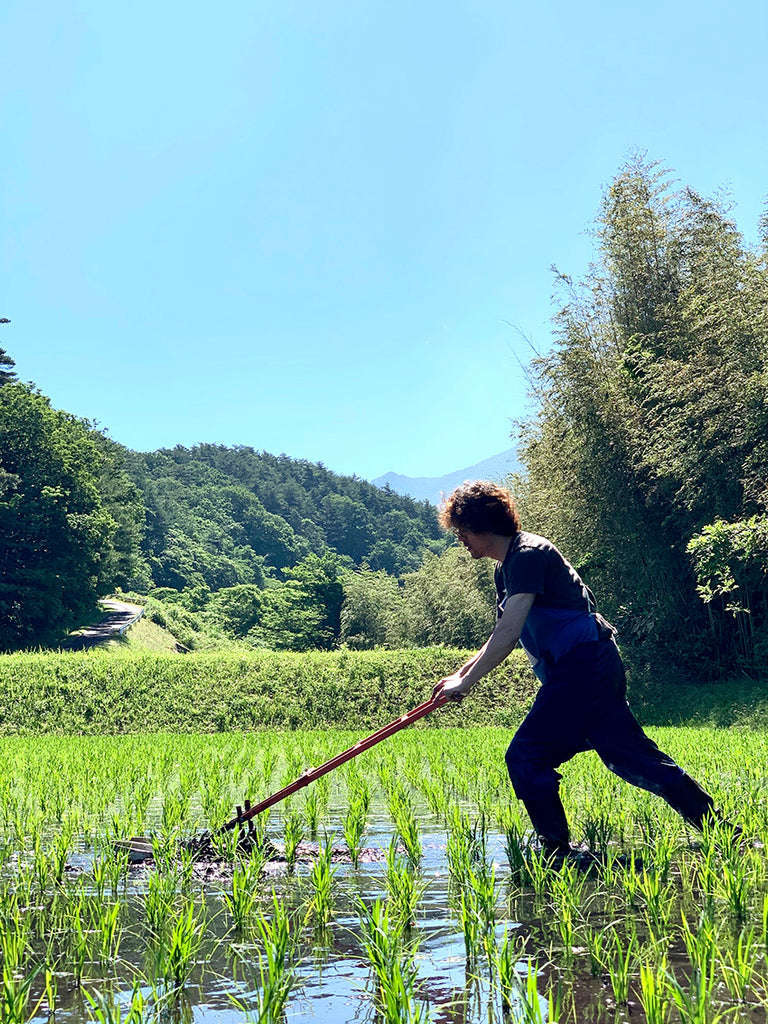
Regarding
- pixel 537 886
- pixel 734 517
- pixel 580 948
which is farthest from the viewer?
pixel 734 517

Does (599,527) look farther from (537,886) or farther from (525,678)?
(537,886)

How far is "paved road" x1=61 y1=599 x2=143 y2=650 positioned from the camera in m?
44.5

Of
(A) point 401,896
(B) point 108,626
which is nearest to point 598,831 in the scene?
(A) point 401,896

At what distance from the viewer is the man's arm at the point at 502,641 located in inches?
157

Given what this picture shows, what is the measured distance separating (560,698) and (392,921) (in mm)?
1235

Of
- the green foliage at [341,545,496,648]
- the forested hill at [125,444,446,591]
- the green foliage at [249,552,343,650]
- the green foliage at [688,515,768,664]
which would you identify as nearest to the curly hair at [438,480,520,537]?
the green foliage at [688,515,768,664]

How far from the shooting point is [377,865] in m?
4.42

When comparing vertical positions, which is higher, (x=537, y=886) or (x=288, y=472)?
(x=288, y=472)

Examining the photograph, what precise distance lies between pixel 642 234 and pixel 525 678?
9.95 metres

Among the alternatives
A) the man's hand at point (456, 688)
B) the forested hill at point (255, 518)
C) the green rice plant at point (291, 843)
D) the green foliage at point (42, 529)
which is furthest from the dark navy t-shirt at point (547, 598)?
the forested hill at point (255, 518)

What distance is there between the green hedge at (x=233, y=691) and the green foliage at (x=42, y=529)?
932 inches

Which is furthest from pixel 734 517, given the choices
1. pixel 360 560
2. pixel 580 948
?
pixel 360 560

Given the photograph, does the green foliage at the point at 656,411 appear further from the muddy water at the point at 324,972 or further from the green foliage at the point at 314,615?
the green foliage at the point at 314,615

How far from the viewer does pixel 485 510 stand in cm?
417
